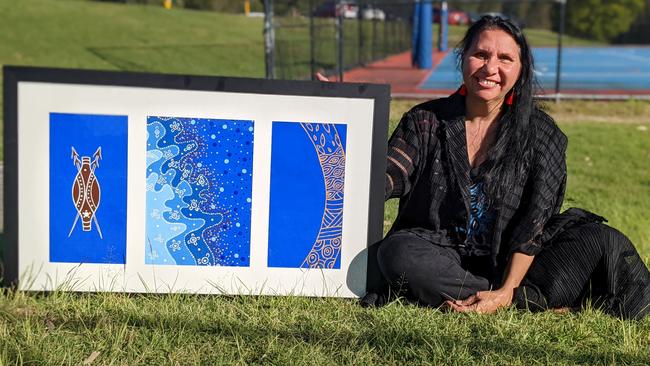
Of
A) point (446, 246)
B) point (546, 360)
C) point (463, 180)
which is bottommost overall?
point (546, 360)

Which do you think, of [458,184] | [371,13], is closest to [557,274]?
[458,184]

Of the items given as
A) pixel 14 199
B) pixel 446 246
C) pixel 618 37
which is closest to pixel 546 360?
pixel 446 246

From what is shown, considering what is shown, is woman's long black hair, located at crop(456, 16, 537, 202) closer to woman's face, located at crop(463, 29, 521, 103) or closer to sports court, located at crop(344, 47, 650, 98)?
woman's face, located at crop(463, 29, 521, 103)

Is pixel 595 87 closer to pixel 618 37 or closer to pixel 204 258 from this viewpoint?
pixel 204 258

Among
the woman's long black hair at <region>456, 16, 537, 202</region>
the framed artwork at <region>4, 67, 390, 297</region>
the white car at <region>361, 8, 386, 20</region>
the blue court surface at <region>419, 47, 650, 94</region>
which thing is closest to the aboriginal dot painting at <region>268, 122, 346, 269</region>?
the framed artwork at <region>4, 67, 390, 297</region>

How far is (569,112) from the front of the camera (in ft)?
38.8

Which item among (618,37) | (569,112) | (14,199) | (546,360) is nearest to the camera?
(546,360)

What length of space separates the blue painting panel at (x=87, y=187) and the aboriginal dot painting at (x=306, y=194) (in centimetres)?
66

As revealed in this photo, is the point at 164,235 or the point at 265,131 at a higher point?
the point at 265,131

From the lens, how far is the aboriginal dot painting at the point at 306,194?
11.7 feet

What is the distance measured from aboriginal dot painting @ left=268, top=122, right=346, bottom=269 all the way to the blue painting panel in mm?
659

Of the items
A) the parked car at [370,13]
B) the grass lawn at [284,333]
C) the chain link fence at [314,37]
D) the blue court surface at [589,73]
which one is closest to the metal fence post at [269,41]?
the chain link fence at [314,37]

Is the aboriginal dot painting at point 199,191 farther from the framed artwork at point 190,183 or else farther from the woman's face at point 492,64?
the woman's face at point 492,64

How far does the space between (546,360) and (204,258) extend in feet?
4.90
